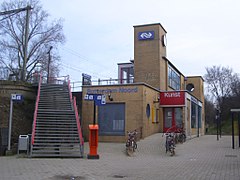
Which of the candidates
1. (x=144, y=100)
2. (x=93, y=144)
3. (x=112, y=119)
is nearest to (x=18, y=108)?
(x=112, y=119)

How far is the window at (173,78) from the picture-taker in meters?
35.5

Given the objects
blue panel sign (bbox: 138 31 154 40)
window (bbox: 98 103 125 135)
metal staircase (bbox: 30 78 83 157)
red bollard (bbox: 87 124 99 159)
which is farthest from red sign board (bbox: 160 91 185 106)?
red bollard (bbox: 87 124 99 159)

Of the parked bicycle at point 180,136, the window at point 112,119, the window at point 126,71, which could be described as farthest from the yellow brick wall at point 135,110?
the window at point 126,71

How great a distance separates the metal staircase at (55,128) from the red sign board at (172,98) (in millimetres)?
8766

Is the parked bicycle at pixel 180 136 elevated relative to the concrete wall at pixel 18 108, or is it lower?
lower

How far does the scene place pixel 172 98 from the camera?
1085 inches

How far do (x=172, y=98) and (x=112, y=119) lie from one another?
592cm

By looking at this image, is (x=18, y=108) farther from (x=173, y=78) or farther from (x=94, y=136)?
(x=173, y=78)

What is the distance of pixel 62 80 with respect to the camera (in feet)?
96.0

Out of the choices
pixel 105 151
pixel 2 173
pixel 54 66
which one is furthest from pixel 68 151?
pixel 54 66

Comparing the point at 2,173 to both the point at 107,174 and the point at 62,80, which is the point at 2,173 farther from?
the point at 62,80

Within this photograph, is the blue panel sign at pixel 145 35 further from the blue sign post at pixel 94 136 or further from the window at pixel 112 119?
the blue sign post at pixel 94 136

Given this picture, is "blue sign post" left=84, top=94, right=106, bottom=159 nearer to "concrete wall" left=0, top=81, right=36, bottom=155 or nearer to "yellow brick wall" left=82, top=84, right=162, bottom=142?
"concrete wall" left=0, top=81, right=36, bottom=155

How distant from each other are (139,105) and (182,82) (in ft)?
69.6
